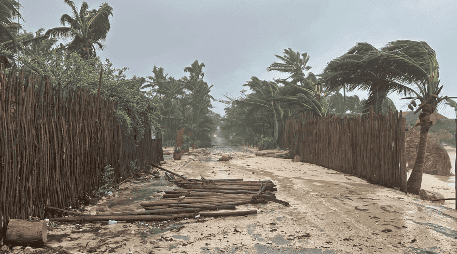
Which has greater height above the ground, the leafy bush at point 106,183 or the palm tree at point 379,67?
Result: the palm tree at point 379,67

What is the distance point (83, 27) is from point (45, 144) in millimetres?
17461

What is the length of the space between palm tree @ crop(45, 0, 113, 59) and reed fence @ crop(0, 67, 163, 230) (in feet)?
49.6

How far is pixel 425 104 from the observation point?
6.80 meters

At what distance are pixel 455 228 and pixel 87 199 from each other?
546 centimetres

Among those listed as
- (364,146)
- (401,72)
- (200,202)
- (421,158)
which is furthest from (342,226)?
(401,72)

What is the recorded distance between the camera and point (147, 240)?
9.46 feet

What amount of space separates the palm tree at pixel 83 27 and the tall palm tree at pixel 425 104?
59.4 feet

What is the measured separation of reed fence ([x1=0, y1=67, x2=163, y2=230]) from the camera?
2.73m

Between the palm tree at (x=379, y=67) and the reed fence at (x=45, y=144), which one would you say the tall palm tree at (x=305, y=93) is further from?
the reed fence at (x=45, y=144)

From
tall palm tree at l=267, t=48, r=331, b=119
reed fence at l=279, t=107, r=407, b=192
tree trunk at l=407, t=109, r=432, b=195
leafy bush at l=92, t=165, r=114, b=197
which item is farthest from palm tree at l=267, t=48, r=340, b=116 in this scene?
leafy bush at l=92, t=165, r=114, b=197

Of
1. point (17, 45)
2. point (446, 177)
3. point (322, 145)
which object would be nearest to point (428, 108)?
point (322, 145)

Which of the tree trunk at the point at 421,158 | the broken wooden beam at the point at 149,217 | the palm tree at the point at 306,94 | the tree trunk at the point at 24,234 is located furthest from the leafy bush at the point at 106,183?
the palm tree at the point at 306,94

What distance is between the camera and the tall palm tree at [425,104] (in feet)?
21.1

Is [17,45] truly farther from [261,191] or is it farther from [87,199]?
[261,191]
